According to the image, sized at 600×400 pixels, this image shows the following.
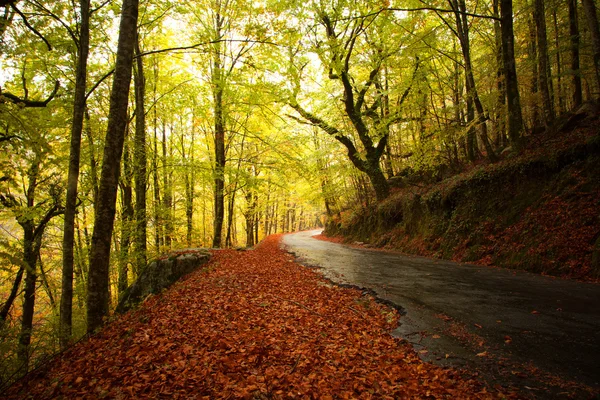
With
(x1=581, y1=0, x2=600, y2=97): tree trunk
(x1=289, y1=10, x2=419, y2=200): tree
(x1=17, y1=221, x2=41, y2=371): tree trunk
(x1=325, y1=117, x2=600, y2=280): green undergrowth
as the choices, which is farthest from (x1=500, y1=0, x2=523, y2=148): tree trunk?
(x1=17, y1=221, x2=41, y2=371): tree trunk

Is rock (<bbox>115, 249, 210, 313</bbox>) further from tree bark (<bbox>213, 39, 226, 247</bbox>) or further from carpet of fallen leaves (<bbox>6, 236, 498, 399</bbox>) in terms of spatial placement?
tree bark (<bbox>213, 39, 226, 247</bbox>)

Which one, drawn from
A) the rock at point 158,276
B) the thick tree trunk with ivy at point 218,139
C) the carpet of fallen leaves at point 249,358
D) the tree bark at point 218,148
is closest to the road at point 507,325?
the carpet of fallen leaves at point 249,358

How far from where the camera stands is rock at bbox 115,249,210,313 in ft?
29.6

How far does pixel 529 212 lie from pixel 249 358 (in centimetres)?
889

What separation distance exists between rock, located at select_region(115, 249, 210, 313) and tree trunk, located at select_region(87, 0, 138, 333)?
3.26 metres

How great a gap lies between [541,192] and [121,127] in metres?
11.0

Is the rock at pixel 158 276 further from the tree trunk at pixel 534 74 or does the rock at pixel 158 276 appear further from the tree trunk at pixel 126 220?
the tree trunk at pixel 534 74

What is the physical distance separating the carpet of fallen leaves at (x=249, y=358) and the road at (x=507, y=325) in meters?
0.40

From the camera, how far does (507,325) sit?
427cm

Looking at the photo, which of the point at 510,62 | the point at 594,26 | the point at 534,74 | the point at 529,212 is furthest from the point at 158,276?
the point at 534,74

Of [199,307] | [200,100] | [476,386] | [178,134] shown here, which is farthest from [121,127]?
[178,134]

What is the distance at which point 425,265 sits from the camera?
31.3 feet

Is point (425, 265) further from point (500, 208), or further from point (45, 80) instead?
point (45, 80)

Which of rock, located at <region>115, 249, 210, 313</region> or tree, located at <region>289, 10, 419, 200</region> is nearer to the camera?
rock, located at <region>115, 249, 210, 313</region>
